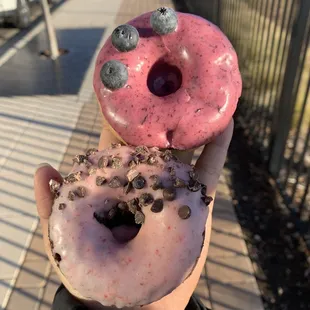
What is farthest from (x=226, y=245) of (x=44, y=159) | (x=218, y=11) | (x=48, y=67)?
(x=48, y=67)

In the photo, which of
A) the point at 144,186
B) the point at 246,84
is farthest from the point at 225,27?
the point at 144,186

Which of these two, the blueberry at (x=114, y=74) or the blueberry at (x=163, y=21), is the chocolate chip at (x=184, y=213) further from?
Result: the blueberry at (x=163, y=21)

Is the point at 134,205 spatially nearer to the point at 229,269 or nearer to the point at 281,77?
the point at 229,269

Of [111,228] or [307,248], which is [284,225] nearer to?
[307,248]

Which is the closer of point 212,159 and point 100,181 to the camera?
point 100,181

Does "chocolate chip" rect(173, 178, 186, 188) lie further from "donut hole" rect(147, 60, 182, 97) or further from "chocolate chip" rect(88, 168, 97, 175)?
"donut hole" rect(147, 60, 182, 97)

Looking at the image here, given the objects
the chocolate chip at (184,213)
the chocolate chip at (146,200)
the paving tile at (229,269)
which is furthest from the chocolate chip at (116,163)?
the paving tile at (229,269)
